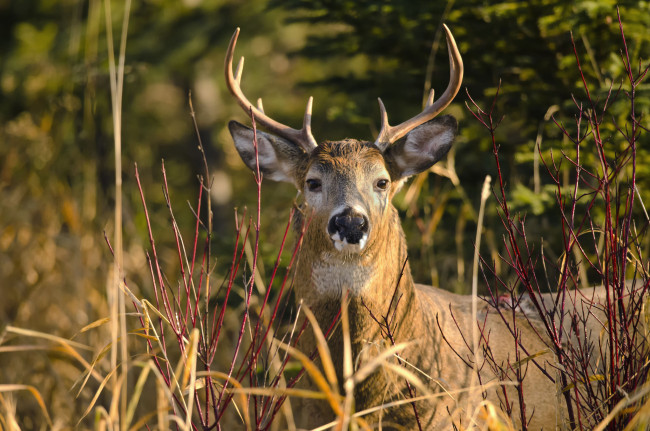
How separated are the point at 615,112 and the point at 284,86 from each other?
10989 mm

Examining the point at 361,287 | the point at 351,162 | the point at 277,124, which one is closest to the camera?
the point at 361,287

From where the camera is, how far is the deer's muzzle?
3.97 metres

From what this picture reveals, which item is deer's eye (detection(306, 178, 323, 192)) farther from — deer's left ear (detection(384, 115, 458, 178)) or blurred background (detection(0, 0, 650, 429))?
blurred background (detection(0, 0, 650, 429))

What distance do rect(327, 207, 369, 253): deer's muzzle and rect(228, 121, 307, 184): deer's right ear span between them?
92 cm

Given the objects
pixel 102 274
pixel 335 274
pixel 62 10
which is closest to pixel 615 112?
pixel 335 274

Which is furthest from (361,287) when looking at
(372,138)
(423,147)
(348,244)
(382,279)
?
(372,138)

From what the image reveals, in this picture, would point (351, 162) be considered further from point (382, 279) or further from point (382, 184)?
point (382, 279)

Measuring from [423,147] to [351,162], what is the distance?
23.2 inches

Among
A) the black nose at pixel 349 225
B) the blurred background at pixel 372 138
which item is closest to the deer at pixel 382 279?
the black nose at pixel 349 225

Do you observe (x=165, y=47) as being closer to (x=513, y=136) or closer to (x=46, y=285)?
(x=46, y=285)

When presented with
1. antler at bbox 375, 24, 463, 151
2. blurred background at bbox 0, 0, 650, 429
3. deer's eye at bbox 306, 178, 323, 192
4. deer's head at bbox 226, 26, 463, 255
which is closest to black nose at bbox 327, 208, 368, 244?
deer's head at bbox 226, 26, 463, 255

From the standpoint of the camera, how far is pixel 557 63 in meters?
5.93

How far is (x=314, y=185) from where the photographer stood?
4.55 m

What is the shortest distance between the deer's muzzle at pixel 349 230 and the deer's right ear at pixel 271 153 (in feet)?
3.01
